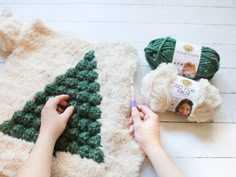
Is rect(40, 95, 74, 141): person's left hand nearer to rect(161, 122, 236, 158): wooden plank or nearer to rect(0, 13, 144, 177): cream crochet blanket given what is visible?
rect(0, 13, 144, 177): cream crochet blanket

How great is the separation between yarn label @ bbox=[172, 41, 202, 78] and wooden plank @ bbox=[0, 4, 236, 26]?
208mm

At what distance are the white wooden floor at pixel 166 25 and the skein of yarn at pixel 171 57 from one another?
0.07 meters

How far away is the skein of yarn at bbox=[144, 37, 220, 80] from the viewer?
0.89 m

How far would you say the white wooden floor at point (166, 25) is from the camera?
89cm

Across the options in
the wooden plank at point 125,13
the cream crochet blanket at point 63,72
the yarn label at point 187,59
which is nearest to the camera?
the cream crochet blanket at point 63,72

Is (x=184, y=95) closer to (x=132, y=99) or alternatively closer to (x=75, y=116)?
(x=132, y=99)

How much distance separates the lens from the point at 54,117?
0.81 metres

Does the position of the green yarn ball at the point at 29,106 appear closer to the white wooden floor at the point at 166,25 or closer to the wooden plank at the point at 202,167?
the white wooden floor at the point at 166,25

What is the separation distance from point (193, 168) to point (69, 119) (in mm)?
334

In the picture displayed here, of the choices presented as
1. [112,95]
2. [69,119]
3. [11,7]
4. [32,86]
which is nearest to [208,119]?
[112,95]

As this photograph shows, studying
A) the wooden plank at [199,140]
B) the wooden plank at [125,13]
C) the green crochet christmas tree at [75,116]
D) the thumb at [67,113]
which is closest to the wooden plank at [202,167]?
the wooden plank at [199,140]

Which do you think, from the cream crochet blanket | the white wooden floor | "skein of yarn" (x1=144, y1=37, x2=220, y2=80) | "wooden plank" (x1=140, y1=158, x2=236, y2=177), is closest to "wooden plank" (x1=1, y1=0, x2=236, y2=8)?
the white wooden floor

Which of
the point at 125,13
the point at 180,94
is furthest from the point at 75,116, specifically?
the point at 125,13

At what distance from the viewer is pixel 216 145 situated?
857 mm
